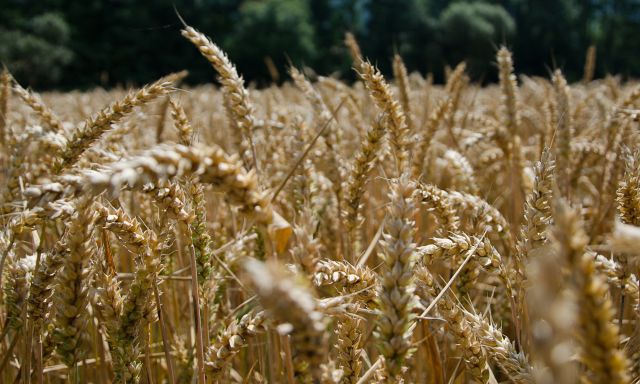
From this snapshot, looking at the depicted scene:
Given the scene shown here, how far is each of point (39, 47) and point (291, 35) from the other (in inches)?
594

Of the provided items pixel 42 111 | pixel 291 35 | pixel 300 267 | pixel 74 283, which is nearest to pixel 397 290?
pixel 300 267

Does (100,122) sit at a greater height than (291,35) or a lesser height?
lesser

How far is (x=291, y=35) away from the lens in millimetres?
35312

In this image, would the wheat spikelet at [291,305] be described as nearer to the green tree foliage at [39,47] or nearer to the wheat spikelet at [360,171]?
the wheat spikelet at [360,171]

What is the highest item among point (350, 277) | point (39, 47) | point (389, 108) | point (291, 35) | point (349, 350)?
point (291, 35)

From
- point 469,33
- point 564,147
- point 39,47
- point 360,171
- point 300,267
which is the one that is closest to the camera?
point 300,267

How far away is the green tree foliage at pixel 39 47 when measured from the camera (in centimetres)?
2616

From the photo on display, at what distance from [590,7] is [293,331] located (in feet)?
159

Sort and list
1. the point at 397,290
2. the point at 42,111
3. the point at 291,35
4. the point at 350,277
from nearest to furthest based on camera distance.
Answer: the point at 397,290 → the point at 350,277 → the point at 42,111 → the point at 291,35

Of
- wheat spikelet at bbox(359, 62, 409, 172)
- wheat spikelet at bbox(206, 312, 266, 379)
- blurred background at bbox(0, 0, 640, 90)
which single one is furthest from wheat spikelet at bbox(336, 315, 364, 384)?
blurred background at bbox(0, 0, 640, 90)

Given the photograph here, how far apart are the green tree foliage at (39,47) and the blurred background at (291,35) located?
7 cm

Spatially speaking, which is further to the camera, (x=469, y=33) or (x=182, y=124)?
(x=469, y=33)

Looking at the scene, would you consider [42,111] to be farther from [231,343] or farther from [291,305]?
[291,305]

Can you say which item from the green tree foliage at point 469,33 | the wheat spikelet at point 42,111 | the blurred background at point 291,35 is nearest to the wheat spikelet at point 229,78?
the wheat spikelet at point 42,111
